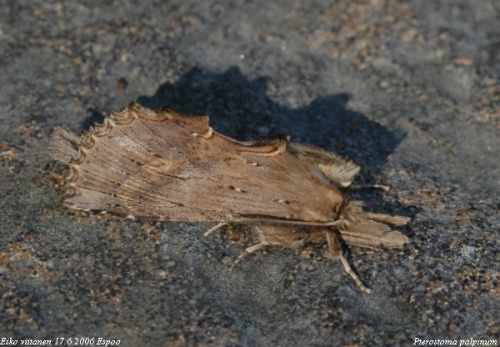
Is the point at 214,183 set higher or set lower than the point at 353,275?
higher

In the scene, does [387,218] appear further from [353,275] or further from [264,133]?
[264,133]

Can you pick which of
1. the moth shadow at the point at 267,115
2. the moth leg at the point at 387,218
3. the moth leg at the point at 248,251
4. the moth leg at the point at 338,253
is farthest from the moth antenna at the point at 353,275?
the moth shadow at the point at 267,115

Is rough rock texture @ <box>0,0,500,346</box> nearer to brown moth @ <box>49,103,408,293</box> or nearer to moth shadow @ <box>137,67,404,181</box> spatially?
moth shadow @ <box>137,67,404,181</box>

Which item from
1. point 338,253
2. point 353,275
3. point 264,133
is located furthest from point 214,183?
point 264,133

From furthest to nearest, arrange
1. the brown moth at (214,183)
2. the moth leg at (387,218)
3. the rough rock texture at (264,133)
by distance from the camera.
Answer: the moth leg at (387,218), the brown moth at (214,183), the rough rock texture at (264,133)

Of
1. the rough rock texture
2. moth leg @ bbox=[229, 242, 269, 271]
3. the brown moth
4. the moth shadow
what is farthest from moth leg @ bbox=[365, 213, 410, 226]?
the moth shadow

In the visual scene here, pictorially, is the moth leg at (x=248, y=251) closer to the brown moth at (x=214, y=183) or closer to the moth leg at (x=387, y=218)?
the brown moth at (x=214, y=183)

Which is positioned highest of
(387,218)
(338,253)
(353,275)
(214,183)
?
(214,183)
